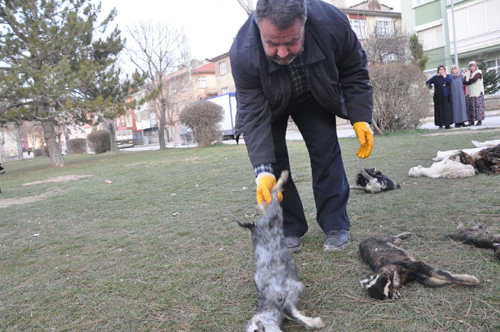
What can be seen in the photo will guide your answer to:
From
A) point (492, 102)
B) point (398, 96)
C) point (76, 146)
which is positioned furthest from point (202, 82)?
point (398, 96)

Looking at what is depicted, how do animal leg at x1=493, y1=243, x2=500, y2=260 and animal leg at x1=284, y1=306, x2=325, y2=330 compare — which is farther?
animal leg at x1=493, y1=243, x2=500, y2=260

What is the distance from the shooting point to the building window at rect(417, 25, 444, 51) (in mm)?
26188

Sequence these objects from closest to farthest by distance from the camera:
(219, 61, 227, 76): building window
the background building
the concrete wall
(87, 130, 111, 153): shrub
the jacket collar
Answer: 1. the jacket collar
2. the concrete wall
3. the background building
4. (87, 130, 111, 153): shrub
5. (219, 61, 227, 76): building window

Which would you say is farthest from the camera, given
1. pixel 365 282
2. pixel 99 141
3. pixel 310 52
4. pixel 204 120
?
pixel 99 141

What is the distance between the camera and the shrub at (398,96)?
1027cm

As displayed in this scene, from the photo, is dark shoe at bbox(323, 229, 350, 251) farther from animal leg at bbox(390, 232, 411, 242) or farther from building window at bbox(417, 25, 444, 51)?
building window at bbox(417, 25, 444, 51)

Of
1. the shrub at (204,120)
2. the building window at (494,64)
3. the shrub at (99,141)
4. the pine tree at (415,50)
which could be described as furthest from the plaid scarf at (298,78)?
the shrub at (99,141)

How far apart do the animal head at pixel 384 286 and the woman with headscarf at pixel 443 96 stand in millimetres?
10306

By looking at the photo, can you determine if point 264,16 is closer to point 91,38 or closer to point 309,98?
point 309,98

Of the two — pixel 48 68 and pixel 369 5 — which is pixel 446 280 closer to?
pixel 48 68

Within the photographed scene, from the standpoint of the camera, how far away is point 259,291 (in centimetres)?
166

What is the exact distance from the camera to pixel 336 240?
2340 mm

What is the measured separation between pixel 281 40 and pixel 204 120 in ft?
49.5

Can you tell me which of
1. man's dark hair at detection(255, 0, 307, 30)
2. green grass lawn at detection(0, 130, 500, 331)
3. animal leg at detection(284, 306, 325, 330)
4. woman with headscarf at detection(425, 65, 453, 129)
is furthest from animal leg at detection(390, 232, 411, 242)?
woman with headscarf at detection(425, 65, 453, 129)
